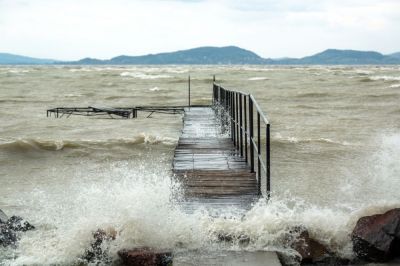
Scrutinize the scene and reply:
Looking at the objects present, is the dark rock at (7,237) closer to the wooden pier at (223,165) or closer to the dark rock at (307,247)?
the wooden pier at (223,165)

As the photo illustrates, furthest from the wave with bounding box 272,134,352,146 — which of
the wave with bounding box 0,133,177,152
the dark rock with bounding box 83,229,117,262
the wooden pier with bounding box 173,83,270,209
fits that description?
the dark rock with bounding box 83,229,117,262

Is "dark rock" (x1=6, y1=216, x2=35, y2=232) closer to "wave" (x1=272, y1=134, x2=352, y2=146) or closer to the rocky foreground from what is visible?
the rocky foreground

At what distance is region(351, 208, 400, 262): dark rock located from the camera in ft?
19.3

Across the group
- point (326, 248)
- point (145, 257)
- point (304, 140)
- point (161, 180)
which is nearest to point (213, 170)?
point (161, 180)

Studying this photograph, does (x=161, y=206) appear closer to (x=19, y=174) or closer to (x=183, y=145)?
(x=183, y=145)

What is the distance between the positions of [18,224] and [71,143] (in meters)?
9.08

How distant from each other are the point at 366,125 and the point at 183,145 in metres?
12.9

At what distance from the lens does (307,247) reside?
18.9ft

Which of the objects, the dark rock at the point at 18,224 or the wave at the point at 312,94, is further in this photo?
the wave at the point at 312,94

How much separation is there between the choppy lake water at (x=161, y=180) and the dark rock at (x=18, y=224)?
20 centimetres

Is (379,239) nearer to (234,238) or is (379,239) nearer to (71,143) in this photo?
(234,238)

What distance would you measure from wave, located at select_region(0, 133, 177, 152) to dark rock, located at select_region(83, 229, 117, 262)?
34.6 feet

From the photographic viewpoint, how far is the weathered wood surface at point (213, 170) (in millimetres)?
6891

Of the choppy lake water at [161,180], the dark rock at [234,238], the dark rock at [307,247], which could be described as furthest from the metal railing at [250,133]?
the dark rock at [234,238]
